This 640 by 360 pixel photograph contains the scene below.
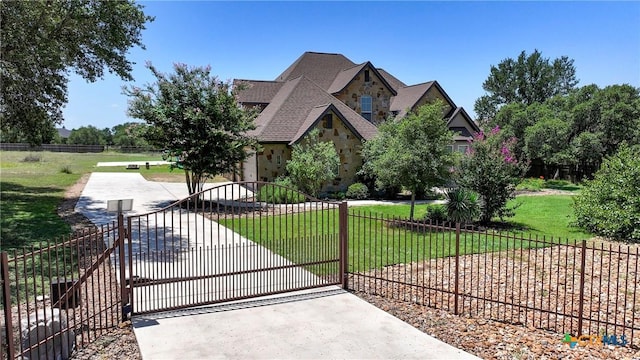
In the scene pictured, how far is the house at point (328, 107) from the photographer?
24.8 meters

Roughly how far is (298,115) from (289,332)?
67.3 feet

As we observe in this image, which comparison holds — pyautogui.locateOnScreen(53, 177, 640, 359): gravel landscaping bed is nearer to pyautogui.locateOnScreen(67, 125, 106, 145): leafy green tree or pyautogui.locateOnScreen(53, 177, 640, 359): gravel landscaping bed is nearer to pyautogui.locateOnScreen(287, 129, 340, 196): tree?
pyautogui.locateOnScreen(287, 129, 340, 196): tree

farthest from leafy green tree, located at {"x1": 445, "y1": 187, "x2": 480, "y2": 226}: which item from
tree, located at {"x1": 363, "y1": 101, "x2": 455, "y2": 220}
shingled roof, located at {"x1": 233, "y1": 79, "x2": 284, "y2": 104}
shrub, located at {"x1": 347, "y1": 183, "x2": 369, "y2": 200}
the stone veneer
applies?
shingled roof, located at {"x1": 233, "y1": 79, "x2": 284, "y2": 104}

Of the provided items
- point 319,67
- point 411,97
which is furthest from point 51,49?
point 411,97

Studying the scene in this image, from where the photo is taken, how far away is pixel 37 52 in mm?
14352

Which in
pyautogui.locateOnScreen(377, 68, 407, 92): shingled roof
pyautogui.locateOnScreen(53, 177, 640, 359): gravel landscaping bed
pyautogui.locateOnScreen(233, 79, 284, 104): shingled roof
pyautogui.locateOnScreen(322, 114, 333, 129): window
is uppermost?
pyautogui.locateOnScreen(377, 68, 407, 92): shingled roof

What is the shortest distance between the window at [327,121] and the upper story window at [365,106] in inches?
291

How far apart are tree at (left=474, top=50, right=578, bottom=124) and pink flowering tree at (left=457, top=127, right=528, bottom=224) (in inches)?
2234

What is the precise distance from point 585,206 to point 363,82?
18.7m

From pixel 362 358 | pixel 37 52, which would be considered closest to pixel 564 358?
pixel 362 358

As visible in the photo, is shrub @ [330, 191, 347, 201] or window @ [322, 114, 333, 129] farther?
window @ [322, 114, 333, 129]

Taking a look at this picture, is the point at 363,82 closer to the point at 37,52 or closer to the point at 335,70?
the point at 335,70

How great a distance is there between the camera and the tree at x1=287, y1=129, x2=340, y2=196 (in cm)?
2238

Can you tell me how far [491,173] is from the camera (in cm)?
1546
